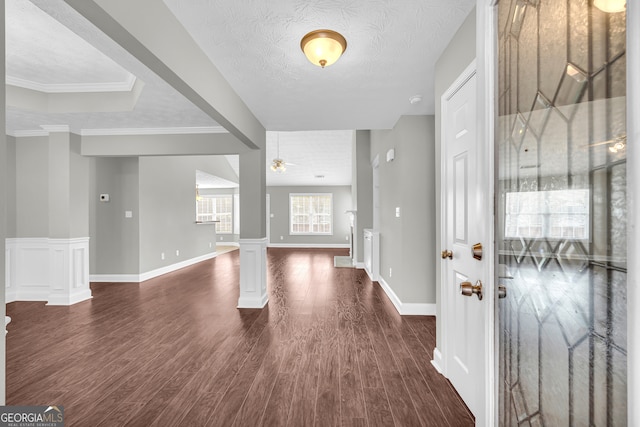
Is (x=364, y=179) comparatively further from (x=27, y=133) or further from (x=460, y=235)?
(x=27, y=133)

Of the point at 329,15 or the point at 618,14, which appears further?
the point at 329,15

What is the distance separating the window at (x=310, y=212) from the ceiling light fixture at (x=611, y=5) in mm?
10134

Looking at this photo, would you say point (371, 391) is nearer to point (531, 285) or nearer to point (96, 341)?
point (531, 285)

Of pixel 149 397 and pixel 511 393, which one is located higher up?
pixel 511 393

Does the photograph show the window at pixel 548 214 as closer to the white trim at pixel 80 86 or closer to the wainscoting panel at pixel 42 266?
the white trim at pixel 80 86

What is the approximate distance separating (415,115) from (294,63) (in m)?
1.69

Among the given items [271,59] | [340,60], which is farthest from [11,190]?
[340,60]

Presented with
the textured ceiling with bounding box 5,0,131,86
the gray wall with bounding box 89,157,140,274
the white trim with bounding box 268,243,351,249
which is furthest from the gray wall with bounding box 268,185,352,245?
the textured ceiling with bounding box 5,0,131,86

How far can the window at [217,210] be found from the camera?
11570 mm

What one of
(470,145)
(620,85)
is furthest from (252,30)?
(620,85)

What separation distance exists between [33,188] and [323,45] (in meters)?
4.87

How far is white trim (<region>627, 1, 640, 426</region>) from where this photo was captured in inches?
19.7

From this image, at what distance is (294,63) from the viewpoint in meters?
2.28

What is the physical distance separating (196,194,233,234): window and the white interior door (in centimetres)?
1044
